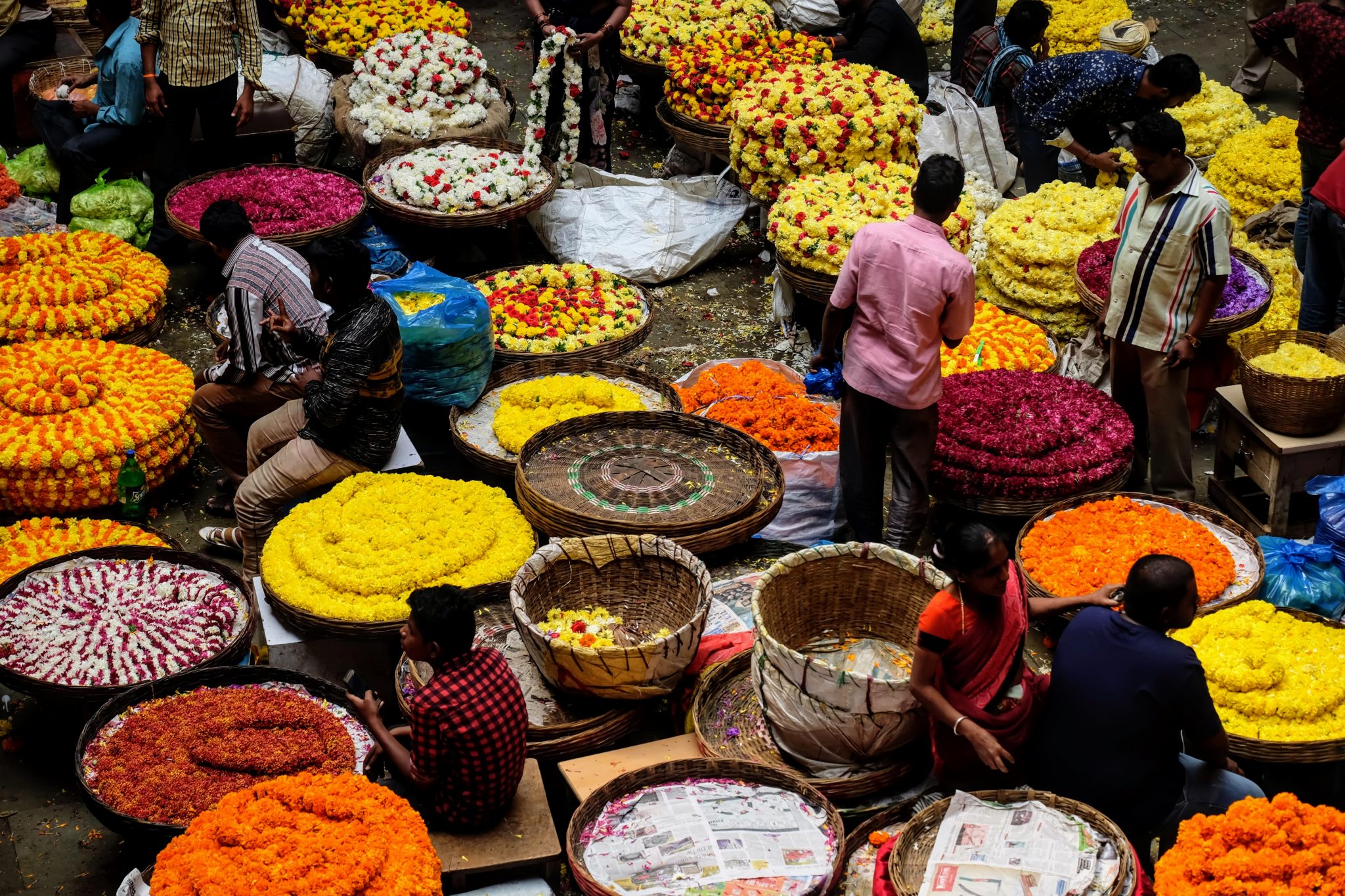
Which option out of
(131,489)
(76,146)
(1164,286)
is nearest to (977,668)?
(1164,286)

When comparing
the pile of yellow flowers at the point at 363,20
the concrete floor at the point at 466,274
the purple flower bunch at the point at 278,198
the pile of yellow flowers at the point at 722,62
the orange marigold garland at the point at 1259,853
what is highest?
the pile of yellow flowers at the point at 363,20

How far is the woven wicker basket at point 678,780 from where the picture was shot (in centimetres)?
407

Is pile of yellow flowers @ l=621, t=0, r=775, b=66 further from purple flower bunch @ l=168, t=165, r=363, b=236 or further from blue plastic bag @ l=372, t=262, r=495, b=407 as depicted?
blue plastic bag @ l=372, t=262, r=495, b=407

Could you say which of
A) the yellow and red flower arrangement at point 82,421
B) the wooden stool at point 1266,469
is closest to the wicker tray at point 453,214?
the yellow and red flower arrangement at point 82,421

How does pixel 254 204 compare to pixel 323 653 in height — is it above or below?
above

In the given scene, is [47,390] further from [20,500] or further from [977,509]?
[977,509]

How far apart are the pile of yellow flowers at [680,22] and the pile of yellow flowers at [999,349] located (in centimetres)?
324

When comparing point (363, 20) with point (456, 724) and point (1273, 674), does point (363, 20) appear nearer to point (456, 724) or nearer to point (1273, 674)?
point (456, 724)

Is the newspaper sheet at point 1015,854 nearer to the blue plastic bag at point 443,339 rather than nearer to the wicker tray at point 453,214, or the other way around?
the blue plastic bag at point 443,339

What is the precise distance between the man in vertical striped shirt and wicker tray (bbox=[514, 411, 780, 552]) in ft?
5.47

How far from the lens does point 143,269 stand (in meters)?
7.12

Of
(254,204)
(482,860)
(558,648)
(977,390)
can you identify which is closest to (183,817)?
(482,860)

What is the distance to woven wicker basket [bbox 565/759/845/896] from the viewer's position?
4070mm

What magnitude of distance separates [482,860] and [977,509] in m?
2.77
